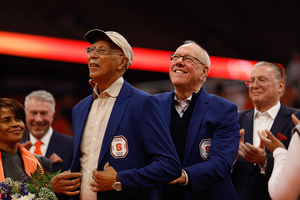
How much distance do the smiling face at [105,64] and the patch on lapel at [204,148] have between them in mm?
853

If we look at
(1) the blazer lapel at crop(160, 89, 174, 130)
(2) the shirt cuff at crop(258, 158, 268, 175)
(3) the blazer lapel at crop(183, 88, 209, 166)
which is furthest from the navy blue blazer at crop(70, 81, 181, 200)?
(2) the shirt cuff at crop(258, 158, 268, 175)

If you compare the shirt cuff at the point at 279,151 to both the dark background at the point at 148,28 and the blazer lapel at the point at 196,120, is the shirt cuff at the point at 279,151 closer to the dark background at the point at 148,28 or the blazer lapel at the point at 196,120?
the blazer lapel at the point at 196,120

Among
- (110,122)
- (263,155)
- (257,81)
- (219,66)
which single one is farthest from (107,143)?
(219,66)

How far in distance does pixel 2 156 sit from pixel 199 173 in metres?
1.42

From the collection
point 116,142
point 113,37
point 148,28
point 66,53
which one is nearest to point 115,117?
point 116,142

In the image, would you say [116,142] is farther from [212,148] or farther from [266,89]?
[266,89]

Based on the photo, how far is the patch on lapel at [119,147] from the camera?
73.7 inches

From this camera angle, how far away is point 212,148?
2.43 m

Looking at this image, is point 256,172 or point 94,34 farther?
point 256,172

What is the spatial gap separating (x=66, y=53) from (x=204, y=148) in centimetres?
813

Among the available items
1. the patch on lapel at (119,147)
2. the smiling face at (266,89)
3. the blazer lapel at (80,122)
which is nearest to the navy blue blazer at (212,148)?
the patch on lapel at (119,147)

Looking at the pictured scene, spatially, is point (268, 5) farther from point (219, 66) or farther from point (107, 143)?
point (107, 143)

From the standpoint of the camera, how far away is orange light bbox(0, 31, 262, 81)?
29.7 ft

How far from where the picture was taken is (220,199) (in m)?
2.46
